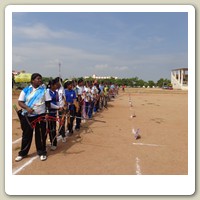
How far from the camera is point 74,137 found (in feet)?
23.0

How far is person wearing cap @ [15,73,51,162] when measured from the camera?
4.96 meters

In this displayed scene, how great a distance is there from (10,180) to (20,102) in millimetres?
1526

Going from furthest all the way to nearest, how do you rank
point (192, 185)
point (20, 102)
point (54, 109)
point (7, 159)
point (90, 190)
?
point (54, 109)
point (20, 102)
point (7, 159)
point (192, 185)
point (90, 190)

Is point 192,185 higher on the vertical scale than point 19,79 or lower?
lower

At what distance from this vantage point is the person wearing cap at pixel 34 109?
195 inches

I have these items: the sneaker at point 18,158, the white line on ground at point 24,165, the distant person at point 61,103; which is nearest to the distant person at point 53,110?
the distant person at point 61,103

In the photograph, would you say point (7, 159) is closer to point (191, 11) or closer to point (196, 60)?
point (196, 60)

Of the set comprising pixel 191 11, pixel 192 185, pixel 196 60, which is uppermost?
pixel 191 11

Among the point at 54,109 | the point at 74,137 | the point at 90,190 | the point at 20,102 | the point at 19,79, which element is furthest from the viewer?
the point at 19,79

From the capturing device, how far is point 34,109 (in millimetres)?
5016

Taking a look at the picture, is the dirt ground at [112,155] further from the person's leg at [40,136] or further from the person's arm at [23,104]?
the person's arm at [23,104]

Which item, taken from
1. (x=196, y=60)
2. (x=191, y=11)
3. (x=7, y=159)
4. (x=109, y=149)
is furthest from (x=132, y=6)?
(x=7, y=159)

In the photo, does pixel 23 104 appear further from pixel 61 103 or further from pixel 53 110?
pixel 61 103

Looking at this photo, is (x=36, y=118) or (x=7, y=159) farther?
(x=36, y=118)
